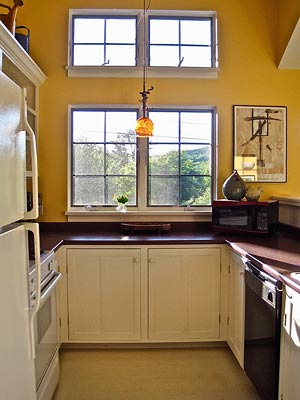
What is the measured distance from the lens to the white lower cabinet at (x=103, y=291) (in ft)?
8.02

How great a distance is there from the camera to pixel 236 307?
2258 millimetres

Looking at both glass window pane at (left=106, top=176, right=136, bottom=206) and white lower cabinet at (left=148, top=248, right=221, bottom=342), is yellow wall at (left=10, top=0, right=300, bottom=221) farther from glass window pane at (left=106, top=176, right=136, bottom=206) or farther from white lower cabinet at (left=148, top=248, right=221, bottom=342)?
white lower cabinet at (left=148, top=248, right=221, bottom=342)

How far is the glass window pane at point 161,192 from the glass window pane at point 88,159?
1.71 ft

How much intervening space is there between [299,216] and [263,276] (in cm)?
114

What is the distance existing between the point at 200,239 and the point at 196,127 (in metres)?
1.17

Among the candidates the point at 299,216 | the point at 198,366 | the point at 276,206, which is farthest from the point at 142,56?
the point at 198,366

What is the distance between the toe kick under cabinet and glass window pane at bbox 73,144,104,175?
0.86 metres

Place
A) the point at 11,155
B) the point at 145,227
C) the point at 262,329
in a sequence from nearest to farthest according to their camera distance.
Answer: the point at 11,155 → the point at 262,329 → the point at 145,227

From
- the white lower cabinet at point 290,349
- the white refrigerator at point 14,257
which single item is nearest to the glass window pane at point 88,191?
the white refrigerator at point 14,257

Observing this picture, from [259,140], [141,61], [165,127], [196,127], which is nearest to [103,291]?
[165,127]

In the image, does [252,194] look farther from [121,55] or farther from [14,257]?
[14,257]

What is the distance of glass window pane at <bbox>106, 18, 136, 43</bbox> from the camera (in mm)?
3012

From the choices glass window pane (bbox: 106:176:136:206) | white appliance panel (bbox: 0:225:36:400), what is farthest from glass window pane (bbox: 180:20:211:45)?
white appliance panel (bbox: 0:225:36:400)

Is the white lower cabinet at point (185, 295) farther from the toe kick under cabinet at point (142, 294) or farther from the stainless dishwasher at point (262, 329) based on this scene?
the stainless dishwasher at point (262, 329)
